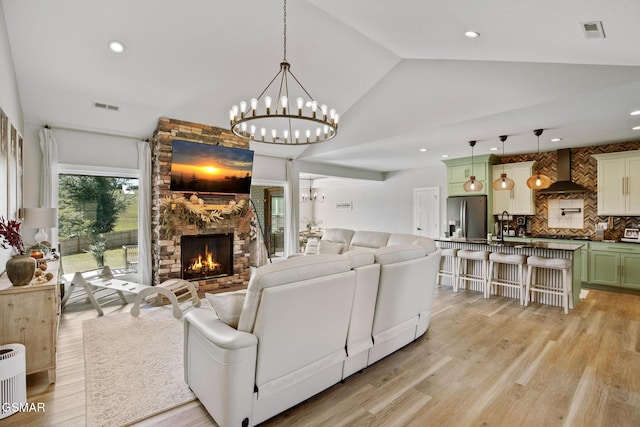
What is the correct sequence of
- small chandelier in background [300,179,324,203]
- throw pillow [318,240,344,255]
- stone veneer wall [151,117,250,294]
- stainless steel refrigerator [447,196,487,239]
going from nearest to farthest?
stone veneer wall [151,117,250,294], throw pillow [318,240,344,255], stainless steel refrigerator [447,196,487,239], small chandelier in background [300,179,324,203]

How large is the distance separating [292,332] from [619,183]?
6789mm

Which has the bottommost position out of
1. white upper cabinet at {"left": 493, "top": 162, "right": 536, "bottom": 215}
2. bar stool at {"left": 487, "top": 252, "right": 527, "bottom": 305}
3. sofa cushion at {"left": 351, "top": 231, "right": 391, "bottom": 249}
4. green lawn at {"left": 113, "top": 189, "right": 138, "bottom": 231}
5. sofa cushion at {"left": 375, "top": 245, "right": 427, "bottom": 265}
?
bar stool at {"left": 487, "top": 252, "right": 527, "bottom": 305}

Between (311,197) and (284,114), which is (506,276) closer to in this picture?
(284,114)

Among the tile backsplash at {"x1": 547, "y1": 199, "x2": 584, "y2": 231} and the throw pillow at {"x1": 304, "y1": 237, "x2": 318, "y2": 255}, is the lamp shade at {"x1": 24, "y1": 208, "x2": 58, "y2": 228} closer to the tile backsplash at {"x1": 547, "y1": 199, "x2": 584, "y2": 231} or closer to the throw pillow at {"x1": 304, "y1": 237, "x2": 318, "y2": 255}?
the throw pillow at {"x1": 304, "y1": 237, "x2": 318, "y2": 255}

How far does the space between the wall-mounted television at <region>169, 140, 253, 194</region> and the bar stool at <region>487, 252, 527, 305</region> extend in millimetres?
4682

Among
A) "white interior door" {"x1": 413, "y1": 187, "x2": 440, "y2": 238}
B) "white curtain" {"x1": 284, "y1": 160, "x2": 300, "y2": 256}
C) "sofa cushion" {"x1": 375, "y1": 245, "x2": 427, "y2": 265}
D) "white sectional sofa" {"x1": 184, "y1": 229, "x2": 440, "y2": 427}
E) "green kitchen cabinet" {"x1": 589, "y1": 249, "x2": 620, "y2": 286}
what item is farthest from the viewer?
"white interior door" {"x1": 413, "y1": 187, "x2": 440, "y2": 238}

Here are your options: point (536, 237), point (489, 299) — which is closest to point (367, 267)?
point (489, 299)

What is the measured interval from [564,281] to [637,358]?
1554mm

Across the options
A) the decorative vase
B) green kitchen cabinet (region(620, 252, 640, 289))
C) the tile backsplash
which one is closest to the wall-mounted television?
the decorative vase

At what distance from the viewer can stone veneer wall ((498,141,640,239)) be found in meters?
5.88

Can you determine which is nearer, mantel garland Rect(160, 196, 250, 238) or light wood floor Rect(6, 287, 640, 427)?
light wood floor Rect(6, 287, 640, 427)

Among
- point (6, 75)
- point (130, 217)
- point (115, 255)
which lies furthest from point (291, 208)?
point (6, 75)

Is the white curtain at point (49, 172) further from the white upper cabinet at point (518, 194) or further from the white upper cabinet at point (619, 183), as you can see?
the white upper cabinet at point (619, 183)

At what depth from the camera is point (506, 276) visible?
5328mm
